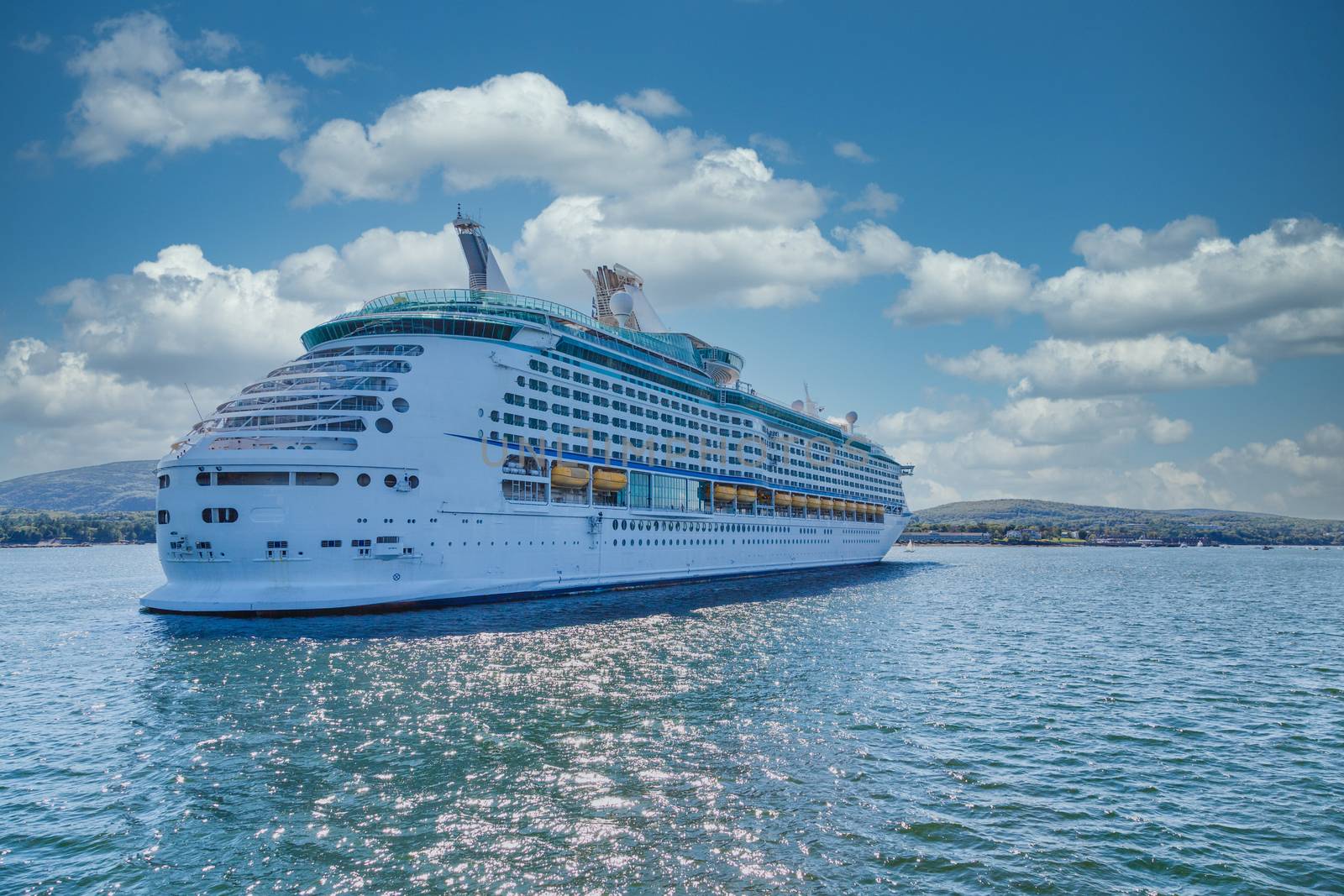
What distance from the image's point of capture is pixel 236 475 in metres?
37.8

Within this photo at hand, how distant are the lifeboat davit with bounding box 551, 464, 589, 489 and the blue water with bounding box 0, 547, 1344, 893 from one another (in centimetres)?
1578

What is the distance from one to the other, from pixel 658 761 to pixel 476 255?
166 ft

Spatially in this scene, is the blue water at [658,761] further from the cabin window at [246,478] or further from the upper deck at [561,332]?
the upper deck at [561,332]

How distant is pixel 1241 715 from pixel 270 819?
2734 centimetres

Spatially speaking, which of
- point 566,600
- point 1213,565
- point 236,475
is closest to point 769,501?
point 566,600

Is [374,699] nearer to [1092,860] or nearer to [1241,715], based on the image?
[1092,860]

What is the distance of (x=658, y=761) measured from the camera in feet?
56.4

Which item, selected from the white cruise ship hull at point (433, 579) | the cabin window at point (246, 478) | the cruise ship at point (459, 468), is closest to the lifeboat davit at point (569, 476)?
the cruise ship at point (459, 468)

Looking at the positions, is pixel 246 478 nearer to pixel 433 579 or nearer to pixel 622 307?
pixel 433 579

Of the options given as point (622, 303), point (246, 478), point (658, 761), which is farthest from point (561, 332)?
point (658, 761)

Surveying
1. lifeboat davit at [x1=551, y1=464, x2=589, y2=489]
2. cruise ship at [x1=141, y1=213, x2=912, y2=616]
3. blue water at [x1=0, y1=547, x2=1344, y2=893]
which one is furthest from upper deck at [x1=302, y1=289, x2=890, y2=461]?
blue water at [x1=0, y1=547, x2=1344, y2=893]

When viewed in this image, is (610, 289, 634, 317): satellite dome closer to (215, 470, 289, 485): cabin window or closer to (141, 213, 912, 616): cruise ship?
(141, 213, 912, 616): cruise ship

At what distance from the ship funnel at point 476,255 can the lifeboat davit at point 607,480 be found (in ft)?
58.5

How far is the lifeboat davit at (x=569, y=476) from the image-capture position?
49969 millimetres
